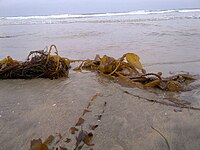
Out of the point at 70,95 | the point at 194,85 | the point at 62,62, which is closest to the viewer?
the point at 70,95

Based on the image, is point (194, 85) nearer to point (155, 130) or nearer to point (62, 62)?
point (155, 130)

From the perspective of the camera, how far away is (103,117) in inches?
84.1

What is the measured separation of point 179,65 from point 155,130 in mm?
2552

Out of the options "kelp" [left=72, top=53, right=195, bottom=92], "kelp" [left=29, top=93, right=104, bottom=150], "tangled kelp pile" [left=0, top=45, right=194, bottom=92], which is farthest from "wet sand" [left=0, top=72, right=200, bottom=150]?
"tangled kelp pile" [left=0, top=45, right=194, bottom=92]

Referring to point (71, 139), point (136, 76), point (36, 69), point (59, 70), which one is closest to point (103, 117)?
point (71, 139)

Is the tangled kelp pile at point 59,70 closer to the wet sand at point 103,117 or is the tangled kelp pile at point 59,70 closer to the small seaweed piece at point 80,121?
the wet sand at point 103,117

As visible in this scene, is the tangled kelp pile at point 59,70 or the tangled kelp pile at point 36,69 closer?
the tangled kelp pile at point 59,70

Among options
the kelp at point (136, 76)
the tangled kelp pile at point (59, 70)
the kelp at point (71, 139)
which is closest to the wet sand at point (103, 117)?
the kelp at point (71, 139)

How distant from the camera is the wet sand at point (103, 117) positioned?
1776mm

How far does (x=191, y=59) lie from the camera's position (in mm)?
4559

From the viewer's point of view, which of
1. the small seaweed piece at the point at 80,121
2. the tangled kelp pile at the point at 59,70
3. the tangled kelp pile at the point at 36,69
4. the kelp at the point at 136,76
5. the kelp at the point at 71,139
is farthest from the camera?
the tangled kelp pile at the point at 36,69

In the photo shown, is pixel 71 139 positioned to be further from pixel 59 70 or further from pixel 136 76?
pixel 59 70

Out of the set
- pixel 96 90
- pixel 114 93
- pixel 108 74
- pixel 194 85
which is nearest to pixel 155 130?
pixel 114 93

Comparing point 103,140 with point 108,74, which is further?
point 108,74
